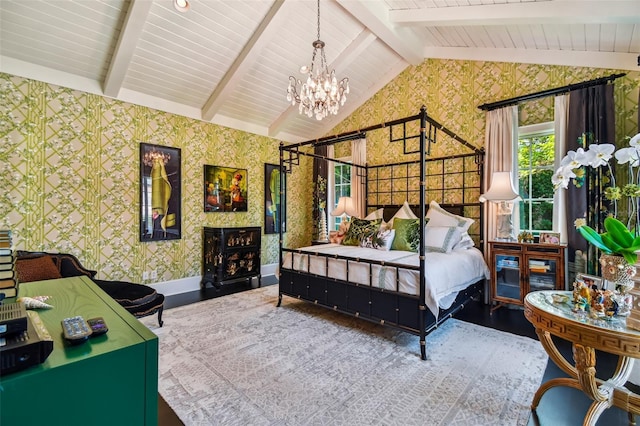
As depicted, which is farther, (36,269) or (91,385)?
(36,269)

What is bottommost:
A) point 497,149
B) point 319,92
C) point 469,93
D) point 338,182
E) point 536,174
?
point 536,174

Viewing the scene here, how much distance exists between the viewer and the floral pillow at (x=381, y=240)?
3916 mm

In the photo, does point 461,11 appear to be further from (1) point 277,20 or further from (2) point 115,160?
(2) point 115,160

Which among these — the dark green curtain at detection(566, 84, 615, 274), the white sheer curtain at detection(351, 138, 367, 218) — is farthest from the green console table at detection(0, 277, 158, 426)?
the white sheer curtain at detection(351, 138, 367, 218)

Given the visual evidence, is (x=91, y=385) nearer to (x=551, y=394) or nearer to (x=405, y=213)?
(x=551, y=394)

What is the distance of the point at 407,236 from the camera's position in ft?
12.7

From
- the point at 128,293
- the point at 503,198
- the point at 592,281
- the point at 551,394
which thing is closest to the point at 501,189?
the point at 503,198

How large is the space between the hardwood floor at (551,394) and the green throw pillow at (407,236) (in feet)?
3.32

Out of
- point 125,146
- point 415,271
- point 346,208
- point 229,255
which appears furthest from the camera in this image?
point 346,208

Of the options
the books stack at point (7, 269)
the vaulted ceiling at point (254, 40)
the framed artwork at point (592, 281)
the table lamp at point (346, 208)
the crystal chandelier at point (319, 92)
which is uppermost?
the vaulted ceiling at point (254, 40)

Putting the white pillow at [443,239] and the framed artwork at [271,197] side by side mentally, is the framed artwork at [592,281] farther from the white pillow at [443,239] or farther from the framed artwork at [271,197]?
the framed artwork at [271,197]

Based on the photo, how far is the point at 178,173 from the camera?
4609mm

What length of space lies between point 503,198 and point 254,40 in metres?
3.72

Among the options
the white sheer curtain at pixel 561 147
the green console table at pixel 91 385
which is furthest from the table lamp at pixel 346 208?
the green console table at pixel 91 385
